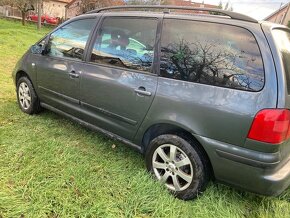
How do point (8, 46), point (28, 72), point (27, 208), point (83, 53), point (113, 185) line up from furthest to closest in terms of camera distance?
1. point (8, 46)
2. point (28, 72)
3. point (83, 53)
4. point (113, 185)
5. point (27, 208)

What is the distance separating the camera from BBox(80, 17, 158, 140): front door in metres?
3.22

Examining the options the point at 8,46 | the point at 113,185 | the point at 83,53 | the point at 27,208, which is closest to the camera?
the point at 27,208

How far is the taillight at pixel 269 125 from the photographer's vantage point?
2449mm

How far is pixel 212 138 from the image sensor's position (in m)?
2.73

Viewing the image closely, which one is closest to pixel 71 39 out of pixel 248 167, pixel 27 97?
A: pixel 27 97

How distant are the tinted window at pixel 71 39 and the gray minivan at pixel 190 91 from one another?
24 millimetres

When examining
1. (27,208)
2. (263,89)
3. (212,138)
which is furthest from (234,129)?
(27,208)

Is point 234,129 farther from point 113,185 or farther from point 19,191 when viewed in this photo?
point 19,191

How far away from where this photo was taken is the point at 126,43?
348 cm

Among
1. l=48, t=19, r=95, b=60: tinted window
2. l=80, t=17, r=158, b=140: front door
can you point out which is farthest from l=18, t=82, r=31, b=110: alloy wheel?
l=80, t=17, r=158, b=140: front door

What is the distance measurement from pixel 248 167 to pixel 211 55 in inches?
40.1

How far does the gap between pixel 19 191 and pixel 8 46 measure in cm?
1000

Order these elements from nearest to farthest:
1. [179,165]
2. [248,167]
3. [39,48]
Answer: [248,167]
[179,165]
[39,48]

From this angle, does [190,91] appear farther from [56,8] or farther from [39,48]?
[56,8]
